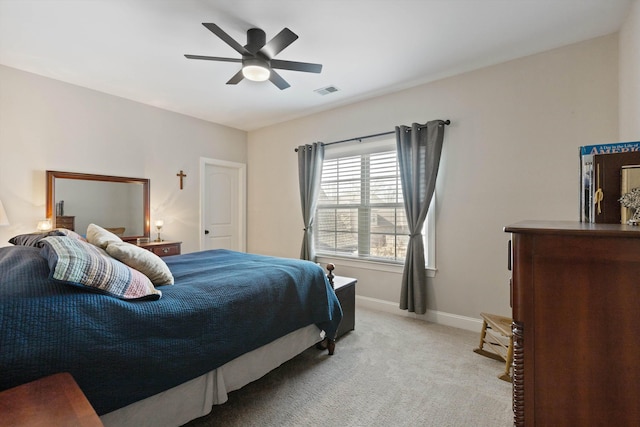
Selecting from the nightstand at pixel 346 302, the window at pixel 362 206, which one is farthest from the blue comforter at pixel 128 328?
the window at pixel 362 206

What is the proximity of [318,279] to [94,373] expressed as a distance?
4.85 ft

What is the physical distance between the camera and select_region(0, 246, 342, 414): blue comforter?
3.35ft

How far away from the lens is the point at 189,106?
403 centimetres

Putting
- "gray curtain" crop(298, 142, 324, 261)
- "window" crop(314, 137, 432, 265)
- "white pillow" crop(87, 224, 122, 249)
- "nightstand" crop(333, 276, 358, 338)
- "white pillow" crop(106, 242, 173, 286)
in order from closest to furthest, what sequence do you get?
"white pillow" crop(106, 242, 173, 286) → "white pillow" crop(87, 224, 122, 249) → "nightstand" crop(333, 276, 358, 338) → "window" crop(314, 137, 432, 265) → "gray curtain" crop(298, 142, 324, 261)

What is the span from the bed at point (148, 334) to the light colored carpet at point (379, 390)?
20 centimetres

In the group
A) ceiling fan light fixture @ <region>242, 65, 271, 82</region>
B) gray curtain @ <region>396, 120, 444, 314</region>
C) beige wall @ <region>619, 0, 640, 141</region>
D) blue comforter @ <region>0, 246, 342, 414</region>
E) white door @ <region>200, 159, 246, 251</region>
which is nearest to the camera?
blue comforter @ <region>0, 246, 342, 414</region>

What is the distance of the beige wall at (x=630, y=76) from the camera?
189cm

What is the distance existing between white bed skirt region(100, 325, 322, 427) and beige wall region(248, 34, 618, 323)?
1.97 m

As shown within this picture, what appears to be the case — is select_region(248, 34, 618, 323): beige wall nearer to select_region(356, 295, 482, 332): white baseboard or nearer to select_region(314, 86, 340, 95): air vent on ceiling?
select_region(356, 295, 482, 332): white baseboard

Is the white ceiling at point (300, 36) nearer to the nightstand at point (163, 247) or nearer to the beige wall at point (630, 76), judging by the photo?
the beige wall at point (630, 76)

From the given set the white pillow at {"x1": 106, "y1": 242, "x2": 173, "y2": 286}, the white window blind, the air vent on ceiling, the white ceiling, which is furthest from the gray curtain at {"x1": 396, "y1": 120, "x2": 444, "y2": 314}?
the white pillow at {"x1": 106, "y1": 242, "x2": 173, "y2": 286}

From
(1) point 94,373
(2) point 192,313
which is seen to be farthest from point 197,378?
(1) point 94,373

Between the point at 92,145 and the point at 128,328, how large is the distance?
321 centimetres

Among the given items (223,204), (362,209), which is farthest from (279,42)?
(223,204)
